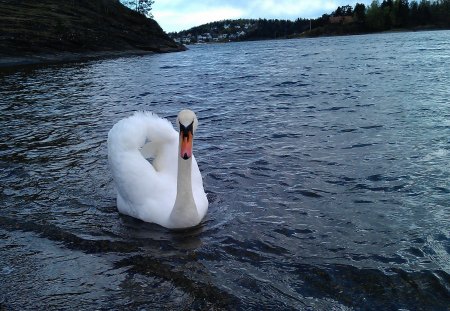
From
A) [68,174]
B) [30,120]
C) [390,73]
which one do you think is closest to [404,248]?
[68,174]

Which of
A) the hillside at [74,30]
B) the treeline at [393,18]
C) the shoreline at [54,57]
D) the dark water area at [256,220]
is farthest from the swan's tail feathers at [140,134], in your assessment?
the treeline at [393,18]

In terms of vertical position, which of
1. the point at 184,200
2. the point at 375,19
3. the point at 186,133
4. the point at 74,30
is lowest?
the point at 375,19

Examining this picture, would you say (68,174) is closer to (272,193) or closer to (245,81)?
(272,193)

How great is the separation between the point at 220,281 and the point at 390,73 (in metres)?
16.9

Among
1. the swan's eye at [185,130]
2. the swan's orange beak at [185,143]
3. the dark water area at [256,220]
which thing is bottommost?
the dark water area at [256,220]

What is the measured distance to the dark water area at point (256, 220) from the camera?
4180 millimetres

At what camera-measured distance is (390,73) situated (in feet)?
63.1

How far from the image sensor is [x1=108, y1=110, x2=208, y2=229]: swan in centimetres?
553

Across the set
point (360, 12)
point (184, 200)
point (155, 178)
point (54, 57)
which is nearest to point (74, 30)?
point (54, 57)

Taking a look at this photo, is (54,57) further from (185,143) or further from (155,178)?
(185,143)

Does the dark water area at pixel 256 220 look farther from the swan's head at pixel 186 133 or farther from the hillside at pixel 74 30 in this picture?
the hillside at pixel 74 30

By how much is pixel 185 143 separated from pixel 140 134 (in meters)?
1.37

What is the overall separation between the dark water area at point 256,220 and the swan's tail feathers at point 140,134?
916 mm

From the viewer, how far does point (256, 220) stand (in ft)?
19.2
